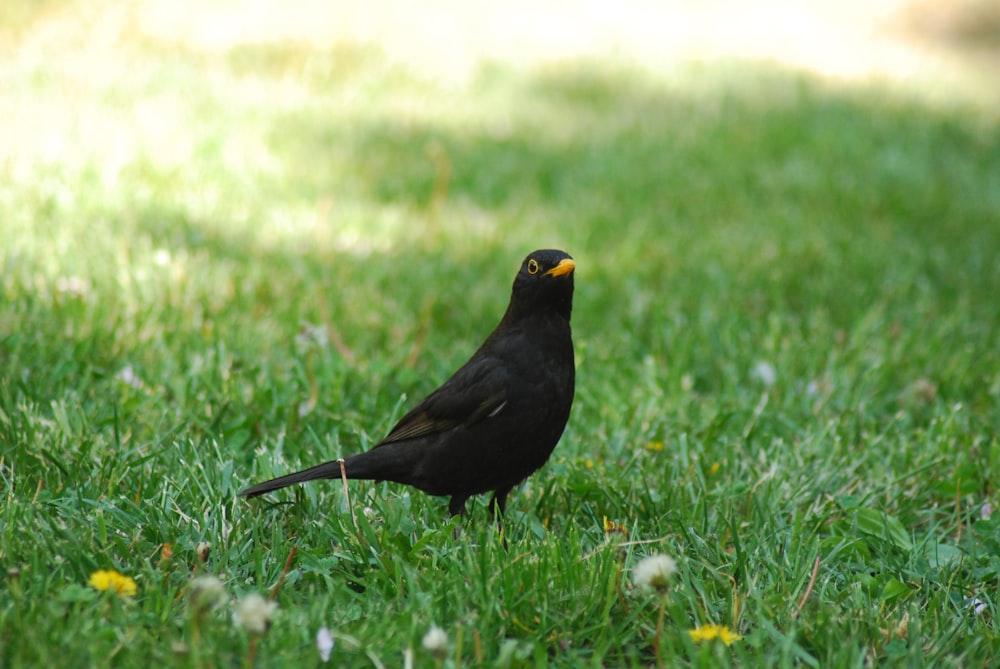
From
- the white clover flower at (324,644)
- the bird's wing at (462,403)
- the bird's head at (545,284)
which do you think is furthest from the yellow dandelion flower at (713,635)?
the bird's head at (545,284)

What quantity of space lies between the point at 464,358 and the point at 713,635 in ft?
7.76

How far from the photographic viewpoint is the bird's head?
10.1 ft

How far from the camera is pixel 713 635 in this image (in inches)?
86.9

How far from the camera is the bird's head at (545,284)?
3074 millimetres

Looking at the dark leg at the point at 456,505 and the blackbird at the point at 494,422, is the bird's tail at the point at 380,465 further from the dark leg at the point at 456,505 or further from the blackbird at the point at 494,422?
the dark leg at the point at 456,505

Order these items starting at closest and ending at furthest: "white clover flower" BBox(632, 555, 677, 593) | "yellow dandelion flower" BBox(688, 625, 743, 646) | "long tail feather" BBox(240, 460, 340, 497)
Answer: "white clover flower" BBox(632, 555, 677, 593)
"yellow dandelion flower" BBox(688, 625, 743, 646)
"long tail feather" BBox(240, 460, 340, 497)

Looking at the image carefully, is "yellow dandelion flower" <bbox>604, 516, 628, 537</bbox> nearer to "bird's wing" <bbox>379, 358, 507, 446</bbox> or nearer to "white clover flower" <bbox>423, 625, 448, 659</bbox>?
"bird's wing" <bbox>379, 358, 507, 446</bbox>

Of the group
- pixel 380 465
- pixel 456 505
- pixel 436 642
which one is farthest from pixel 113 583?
pixel 456 505

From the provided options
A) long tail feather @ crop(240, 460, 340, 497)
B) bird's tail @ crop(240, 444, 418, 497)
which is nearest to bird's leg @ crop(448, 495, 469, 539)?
bird's tail @ crop(240, 444, 418, 497)

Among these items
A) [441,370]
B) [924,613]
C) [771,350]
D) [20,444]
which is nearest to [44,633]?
[20,444]

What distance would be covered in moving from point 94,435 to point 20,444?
24 centimetres

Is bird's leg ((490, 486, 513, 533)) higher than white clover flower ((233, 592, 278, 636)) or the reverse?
the reverse

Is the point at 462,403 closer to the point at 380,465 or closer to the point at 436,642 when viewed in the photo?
the point at 380,465

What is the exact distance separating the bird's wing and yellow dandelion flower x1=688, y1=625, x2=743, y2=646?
0.89 metres
